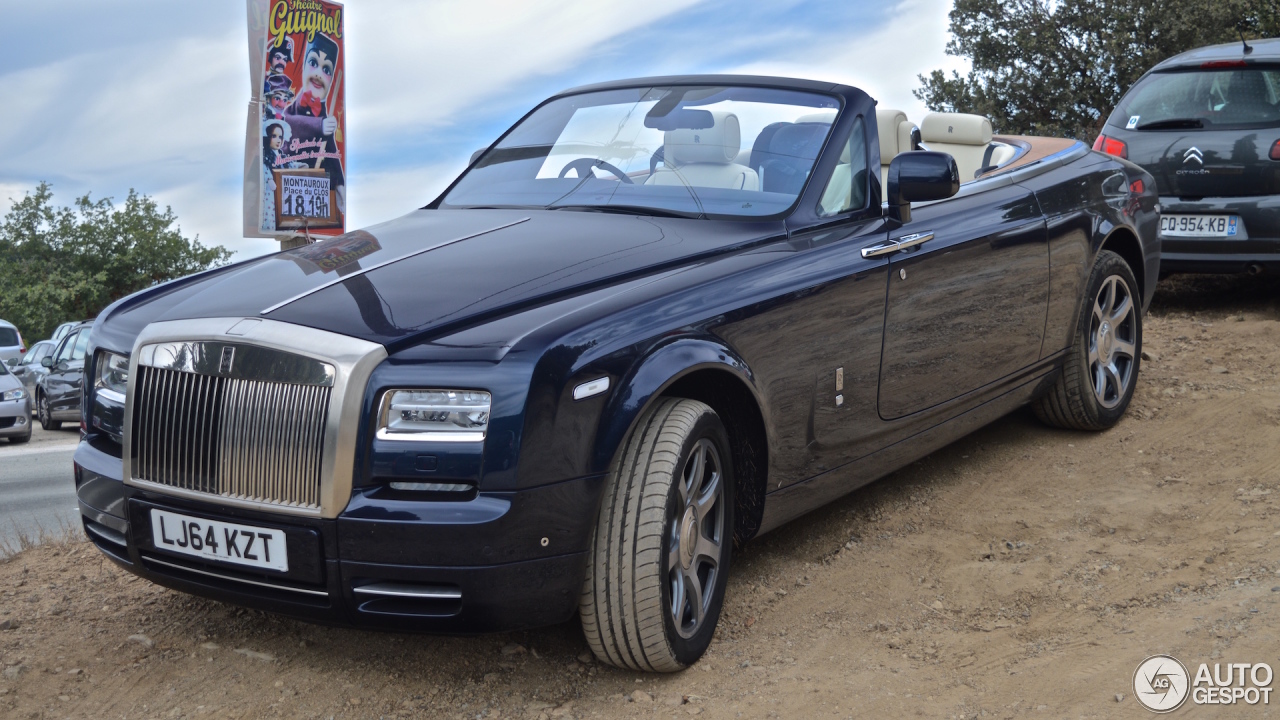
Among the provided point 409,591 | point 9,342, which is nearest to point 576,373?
point 409,591

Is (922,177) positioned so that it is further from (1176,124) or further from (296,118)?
(296,118)

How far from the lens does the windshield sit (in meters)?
3.95

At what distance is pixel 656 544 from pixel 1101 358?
3410 mm

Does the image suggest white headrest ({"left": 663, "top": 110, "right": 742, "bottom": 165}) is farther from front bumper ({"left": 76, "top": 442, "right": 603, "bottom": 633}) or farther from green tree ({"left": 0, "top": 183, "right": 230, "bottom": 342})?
green tree ({"left": 0, "top": 183, "right": 230, "bottom": 342})

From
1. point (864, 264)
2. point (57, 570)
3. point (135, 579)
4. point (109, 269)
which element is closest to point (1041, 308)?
point (864, 264)

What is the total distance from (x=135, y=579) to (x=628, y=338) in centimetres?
247

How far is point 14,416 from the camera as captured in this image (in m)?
17.2

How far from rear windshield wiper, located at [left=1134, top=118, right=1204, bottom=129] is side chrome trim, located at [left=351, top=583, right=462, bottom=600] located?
22.4 ft

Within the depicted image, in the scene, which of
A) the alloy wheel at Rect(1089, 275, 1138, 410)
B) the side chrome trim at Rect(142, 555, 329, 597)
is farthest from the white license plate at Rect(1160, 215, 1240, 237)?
the side chrome trim at Rect(142, 555, 329, 597)

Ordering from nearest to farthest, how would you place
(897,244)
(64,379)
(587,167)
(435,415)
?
(435,415), (897,244), (587,167), (64,379)

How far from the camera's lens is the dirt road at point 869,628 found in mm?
3082

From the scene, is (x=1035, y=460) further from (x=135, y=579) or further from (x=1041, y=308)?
(x=135, y=579)

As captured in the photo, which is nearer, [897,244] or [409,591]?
[409,591]

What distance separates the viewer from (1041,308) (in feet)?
16.2
